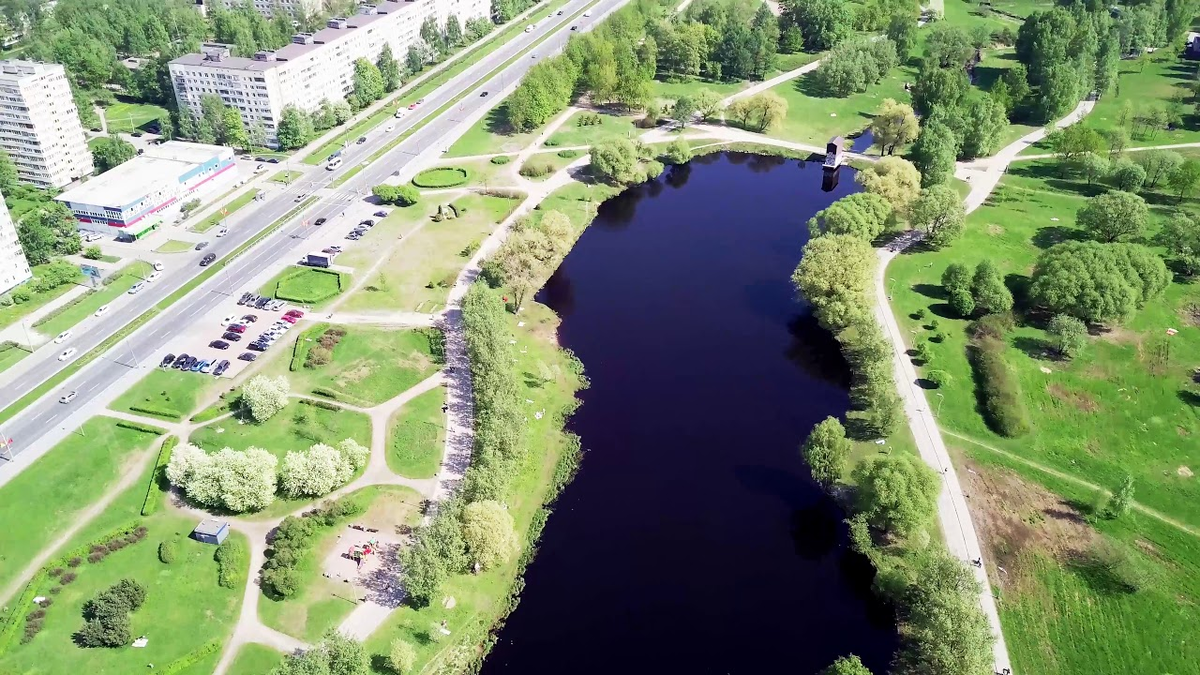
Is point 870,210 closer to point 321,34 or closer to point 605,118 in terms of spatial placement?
point 605,118

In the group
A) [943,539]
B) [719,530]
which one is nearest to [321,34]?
[719,530]

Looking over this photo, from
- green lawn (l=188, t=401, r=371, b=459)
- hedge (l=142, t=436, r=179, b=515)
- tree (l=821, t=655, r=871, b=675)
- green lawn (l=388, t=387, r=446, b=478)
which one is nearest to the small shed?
hedge (l=142, t=436, r=179, b=515)

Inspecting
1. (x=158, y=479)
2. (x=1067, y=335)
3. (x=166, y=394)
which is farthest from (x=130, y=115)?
(x=1067, y=335)

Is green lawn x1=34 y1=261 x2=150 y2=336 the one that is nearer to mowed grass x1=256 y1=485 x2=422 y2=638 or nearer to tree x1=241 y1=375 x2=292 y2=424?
tree x1=241 y1=375 x2=292 y2=424

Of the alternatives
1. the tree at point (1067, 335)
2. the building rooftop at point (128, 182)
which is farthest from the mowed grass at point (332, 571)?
the tree at point (1067, 335)

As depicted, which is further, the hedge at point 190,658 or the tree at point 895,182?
the tree at point 895,182

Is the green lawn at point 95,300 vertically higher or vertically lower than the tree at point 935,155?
lower

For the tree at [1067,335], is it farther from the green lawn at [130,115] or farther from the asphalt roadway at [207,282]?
the green lawn at [130,115]
